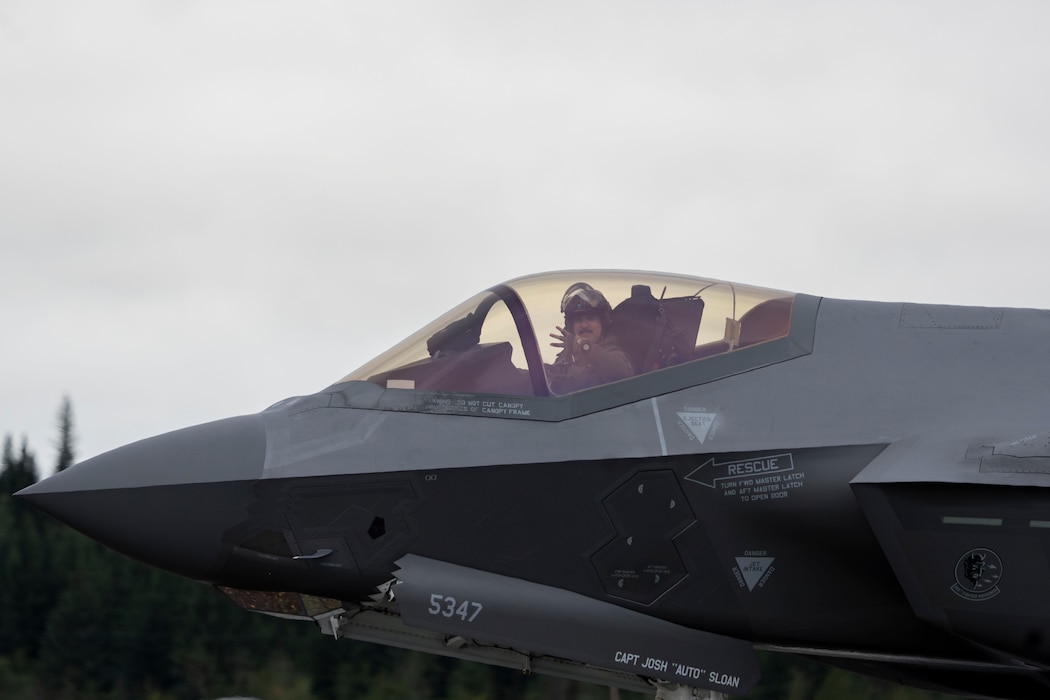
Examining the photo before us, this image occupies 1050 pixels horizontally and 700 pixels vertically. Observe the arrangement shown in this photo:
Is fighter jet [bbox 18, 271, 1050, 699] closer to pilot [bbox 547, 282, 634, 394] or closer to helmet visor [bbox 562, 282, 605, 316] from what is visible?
pilot [bbox 547, 282, 634, 394]

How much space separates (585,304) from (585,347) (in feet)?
1.05

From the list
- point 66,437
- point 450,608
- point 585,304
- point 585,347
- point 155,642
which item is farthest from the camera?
point 66,437

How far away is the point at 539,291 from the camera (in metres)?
7.40

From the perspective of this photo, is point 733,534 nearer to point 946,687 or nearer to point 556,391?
point 556,391

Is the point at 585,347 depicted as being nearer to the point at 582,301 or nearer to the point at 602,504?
the point at 582,301

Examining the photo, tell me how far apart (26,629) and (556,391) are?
24.0 m

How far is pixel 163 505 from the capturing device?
659 cm

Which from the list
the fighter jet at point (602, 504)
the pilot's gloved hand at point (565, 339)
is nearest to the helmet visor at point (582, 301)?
the pilot's gloved hand at point (565, 339)

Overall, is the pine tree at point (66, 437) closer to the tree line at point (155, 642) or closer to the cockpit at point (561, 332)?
the tree line at point (155, 642)

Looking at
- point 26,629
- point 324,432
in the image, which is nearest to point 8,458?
point 26,629

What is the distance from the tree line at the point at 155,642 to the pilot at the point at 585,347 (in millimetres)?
8368

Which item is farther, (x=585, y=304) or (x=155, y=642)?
(x=155, y=642)

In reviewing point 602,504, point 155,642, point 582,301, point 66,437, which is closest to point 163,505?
point 602,504

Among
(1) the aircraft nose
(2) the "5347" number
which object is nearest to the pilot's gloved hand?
(2) the "5347" number
